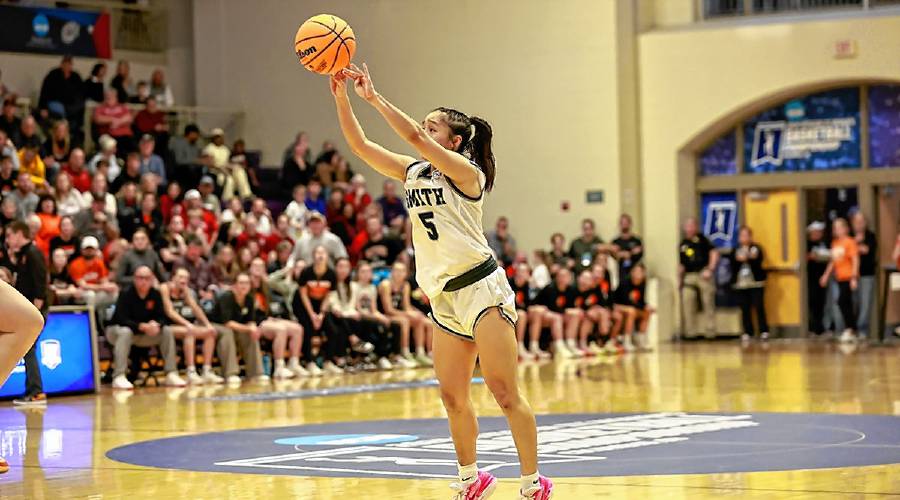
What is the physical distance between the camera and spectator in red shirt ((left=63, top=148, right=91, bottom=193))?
65.2 feet

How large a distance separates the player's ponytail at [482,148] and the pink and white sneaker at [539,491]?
4.74 ft

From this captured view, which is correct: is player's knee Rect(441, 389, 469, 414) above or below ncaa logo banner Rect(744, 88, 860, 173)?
below

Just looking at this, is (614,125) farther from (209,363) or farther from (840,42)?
(209,363)

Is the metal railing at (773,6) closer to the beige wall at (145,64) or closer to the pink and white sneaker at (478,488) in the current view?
the beige wall at (145,64)

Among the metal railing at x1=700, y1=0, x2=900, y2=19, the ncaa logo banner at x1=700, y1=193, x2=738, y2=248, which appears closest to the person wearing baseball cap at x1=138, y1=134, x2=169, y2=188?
the ncaa logo banner at x1=700, y1=193, x2=738, y2=248

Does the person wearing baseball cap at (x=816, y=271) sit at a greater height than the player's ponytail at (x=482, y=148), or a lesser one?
lesser

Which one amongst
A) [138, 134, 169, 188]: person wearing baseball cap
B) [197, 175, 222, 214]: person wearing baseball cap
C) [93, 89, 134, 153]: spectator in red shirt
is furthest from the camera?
[93, 89, 134, 153]: spectator in red shirt

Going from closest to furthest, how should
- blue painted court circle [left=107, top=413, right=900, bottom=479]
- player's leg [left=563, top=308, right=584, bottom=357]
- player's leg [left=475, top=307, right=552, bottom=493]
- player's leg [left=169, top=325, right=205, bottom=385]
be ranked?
player's leg [left=475, top=307, right=552, bottom=493], blue painted court circle [left=107, top=413, right=900, bottom=479], player's leg [left=169, top=325, right=205, bottom=385], player's leg [left=563, top=308, right=584, bottom=357]

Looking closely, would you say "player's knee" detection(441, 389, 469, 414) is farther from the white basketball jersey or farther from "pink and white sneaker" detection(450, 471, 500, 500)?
the white basketball jersey

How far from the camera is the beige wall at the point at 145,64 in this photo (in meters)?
23.5

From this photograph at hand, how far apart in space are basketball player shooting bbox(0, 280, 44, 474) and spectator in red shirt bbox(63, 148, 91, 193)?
1243cm

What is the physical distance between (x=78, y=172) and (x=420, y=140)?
14.5 m

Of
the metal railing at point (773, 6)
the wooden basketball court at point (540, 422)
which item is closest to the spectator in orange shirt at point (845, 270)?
the wooden basketball court at point (540, 422)

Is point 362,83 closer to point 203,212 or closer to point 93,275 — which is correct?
point 93,275
